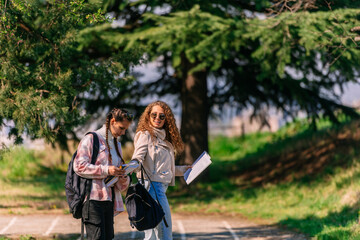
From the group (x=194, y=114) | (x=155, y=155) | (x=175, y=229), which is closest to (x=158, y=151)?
(x=155, y=155)

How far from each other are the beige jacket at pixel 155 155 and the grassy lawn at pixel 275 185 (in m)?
2.95

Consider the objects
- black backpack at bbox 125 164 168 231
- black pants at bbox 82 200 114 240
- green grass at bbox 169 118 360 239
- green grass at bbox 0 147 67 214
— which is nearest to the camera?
black pants at bbox 82 200 114 240

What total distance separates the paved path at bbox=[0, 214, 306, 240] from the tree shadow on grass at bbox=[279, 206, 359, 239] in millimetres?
328

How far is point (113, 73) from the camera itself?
8.16 meters

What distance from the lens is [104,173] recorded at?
4.90 meters

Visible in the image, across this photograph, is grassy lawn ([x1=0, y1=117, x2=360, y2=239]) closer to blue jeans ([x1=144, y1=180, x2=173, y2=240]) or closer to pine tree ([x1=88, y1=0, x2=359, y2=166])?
pine tree ([x1=88, y1=0, x2=359, y2=166])

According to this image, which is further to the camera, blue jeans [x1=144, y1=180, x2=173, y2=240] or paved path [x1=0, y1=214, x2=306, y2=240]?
paved path [x1=0, y1=214, x2=306, y2=240]

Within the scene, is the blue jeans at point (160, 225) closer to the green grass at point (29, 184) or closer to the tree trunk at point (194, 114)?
the green grass at point (29, 184)

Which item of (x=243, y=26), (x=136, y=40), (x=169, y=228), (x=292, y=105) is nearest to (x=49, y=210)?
(x=136, y=40)

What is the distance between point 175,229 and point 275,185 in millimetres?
5837

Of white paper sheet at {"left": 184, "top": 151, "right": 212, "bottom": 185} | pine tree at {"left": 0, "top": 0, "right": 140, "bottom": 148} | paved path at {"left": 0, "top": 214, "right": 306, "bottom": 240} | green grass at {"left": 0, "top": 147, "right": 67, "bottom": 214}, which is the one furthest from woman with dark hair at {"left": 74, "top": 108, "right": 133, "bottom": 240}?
paved path at {"left": 0, "top": 214, "right": 306, "bottom": 240}

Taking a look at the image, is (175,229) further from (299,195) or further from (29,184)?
(29,184)

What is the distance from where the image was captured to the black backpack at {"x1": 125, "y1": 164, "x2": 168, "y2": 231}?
16.9 feet

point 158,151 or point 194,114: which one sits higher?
point 158,151
